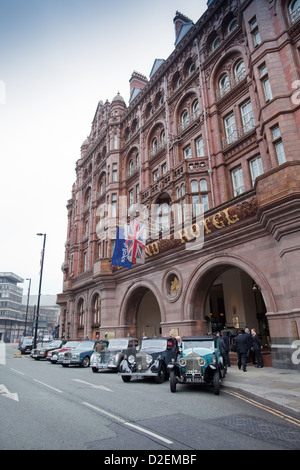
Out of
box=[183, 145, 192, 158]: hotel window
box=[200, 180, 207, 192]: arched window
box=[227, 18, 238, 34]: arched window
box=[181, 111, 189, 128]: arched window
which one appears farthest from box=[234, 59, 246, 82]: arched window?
box=[200, 180, 207, 192]: arched window

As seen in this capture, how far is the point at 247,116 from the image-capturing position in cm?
1809

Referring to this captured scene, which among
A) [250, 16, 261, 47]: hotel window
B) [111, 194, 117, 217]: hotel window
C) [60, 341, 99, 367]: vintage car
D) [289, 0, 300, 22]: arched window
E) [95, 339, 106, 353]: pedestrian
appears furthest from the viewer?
[111, 194, 117, 217]: hotel window

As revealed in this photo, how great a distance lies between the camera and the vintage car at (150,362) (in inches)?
436

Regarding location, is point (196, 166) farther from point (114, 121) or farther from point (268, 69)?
point (114, 121)

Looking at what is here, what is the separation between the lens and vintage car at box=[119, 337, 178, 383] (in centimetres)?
1106

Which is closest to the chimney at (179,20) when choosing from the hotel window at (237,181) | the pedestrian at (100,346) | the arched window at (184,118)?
the arched window at (184,118)

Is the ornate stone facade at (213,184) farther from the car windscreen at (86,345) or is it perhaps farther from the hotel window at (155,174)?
the car windscreen at (86,345)

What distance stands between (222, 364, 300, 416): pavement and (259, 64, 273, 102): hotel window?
40.1 feet

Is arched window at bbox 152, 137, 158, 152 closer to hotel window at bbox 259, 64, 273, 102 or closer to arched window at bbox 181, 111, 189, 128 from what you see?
arched window at bbox 181, 111, 189, 128

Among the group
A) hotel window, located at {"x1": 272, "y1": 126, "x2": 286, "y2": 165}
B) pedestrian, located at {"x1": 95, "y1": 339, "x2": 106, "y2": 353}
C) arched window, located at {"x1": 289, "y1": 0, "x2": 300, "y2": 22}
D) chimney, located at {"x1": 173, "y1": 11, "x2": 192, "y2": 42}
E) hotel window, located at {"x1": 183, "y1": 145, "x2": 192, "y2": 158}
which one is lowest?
pedestrian, located at {"x1": 95, "y1": 339, "x2": 106, "y2": 353}

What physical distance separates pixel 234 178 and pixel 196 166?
8.55 feet

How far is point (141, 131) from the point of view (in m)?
28.0

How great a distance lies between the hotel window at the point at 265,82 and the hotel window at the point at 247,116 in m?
2.63

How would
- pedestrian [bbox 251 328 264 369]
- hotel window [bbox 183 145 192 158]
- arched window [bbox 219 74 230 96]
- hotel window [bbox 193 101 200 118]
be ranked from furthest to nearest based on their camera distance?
1. hotel window [bbox 183 145 192 158]
2. hotel window [bbox 193 101 200 118]
3. arched window [bbox 219 74 230 96]
4. pedestrian [bbox 251 328 264 369]
